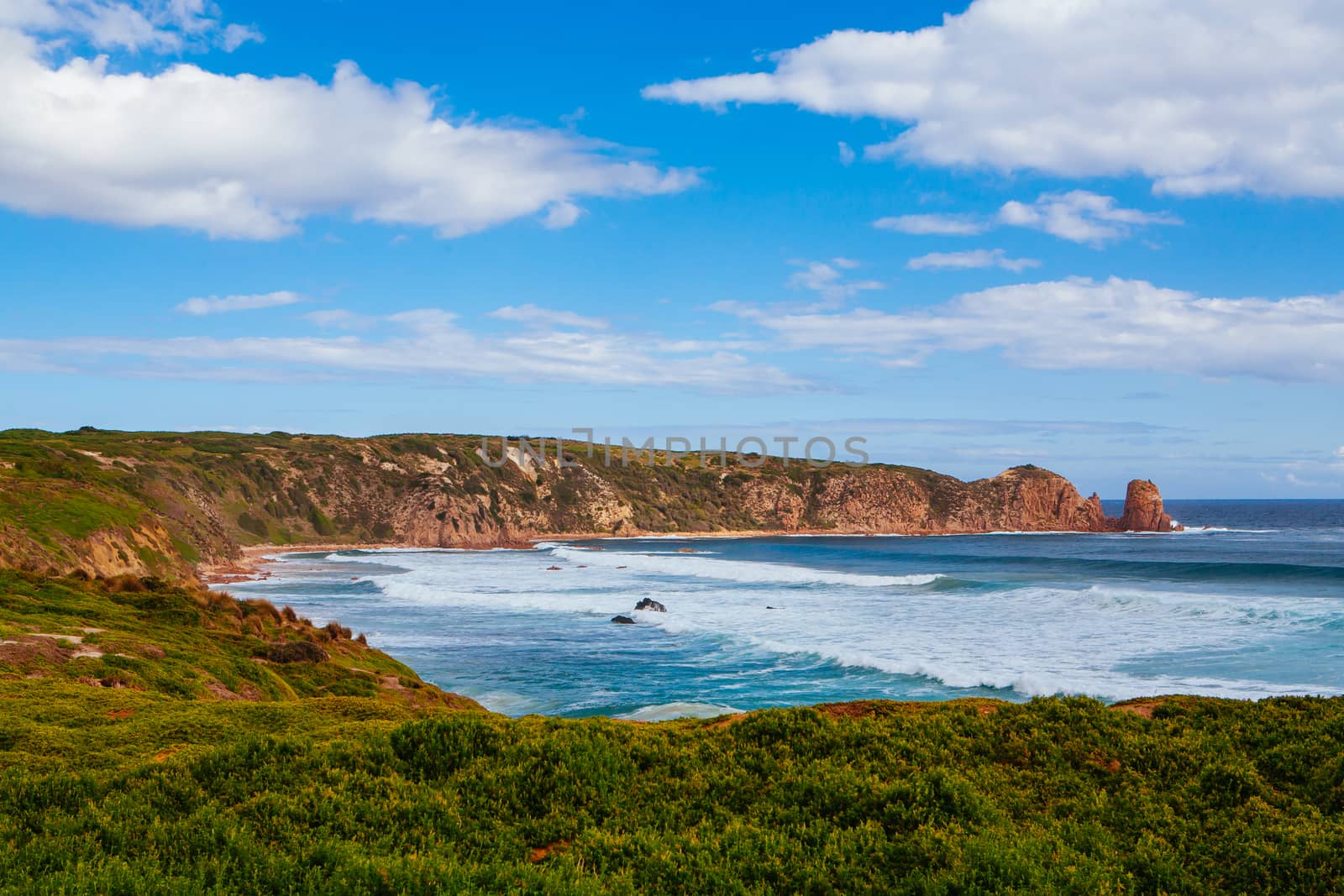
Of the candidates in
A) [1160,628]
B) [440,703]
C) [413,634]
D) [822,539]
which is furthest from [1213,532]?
[440,703]

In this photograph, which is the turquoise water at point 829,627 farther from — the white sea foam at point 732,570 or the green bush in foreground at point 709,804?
the green bush in foreground at point 709,804

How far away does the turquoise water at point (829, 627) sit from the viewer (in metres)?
26.0

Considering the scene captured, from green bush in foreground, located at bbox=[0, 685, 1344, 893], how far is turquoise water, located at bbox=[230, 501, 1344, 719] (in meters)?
14.3

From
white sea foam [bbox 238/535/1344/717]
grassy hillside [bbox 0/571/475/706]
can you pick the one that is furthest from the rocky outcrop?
grassy hillside [bbox 0/571/475/706]

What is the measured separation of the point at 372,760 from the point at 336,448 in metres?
129

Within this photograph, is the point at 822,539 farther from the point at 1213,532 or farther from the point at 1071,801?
the point at 1071,801

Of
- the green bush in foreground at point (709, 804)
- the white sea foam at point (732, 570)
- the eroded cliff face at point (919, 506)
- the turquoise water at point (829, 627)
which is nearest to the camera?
the green bush in foreground at point (709, 804)

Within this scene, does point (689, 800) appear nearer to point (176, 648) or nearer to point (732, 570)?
point (176, 648)

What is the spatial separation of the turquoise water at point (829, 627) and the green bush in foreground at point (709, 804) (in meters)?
14.3

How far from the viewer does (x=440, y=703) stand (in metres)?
18.8

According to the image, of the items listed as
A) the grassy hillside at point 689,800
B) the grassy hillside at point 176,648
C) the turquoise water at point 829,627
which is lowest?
the turquoise water at point 829,627

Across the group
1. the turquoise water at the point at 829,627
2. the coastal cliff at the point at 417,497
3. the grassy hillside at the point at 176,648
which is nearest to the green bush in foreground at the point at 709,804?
the grassy hillside at the point at 176,648

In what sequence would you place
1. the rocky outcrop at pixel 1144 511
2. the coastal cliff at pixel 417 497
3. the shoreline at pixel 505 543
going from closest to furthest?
1. the coastal cliff at pixel 417 497
2. the shoreline at pixel 505 543
3. the rocky outcrop at pixel 1144 511

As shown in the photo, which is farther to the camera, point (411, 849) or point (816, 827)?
point (816, 827)
